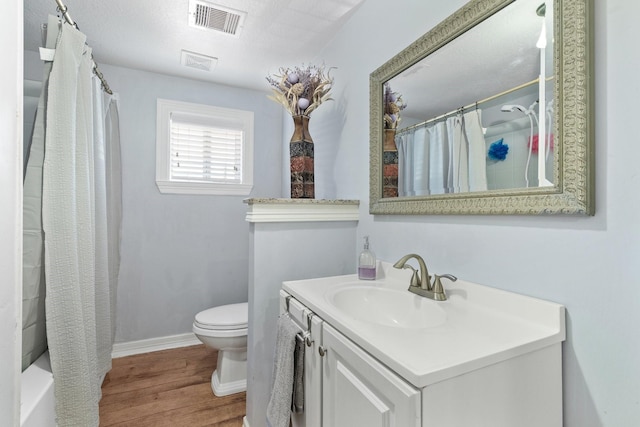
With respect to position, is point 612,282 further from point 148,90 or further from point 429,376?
point 148,90

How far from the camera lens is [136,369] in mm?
2180

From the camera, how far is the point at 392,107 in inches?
57.1

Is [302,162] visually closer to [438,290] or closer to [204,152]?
[438,290]

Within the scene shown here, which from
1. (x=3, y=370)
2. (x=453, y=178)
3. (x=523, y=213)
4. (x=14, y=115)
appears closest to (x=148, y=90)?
(x=14, y=115)

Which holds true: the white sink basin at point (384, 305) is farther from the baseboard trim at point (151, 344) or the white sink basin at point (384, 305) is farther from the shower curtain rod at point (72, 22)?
the baseboard trim at point (151, 344)

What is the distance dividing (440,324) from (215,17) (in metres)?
1.99

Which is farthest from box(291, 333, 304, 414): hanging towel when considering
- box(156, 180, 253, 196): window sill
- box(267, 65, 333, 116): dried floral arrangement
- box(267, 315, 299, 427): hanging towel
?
box(156, 180, 253, 196): window sill

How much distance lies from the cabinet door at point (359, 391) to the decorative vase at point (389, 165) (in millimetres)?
770

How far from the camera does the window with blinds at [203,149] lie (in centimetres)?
250

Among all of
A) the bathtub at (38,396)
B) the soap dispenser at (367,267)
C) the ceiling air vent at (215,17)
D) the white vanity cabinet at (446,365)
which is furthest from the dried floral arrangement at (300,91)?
the bathtub at (38,396)

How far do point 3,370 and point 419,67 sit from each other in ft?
5.43

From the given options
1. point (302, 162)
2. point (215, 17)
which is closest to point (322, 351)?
point (302, 162)

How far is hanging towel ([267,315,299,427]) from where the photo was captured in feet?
3.60

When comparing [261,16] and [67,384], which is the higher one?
[261,16]
